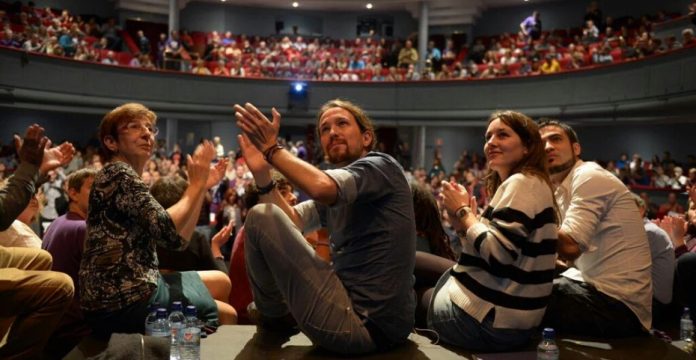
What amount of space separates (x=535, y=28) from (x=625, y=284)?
14.9 m

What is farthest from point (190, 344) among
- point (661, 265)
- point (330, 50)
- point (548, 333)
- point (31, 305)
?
point (330, 50)

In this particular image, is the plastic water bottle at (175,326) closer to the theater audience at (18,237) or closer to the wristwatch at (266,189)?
the wristwatch at (266,189)

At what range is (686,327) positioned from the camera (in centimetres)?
322

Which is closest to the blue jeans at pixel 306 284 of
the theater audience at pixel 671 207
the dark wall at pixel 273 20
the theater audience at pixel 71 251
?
the theater audience at pixel 71 251

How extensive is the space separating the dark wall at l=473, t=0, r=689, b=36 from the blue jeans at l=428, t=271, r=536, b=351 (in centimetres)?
1584

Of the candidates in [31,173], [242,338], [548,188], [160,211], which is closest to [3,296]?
[31,173]

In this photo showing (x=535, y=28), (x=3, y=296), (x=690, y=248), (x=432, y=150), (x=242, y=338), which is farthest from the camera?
(x=432, y=150)

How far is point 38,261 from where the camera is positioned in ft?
8.73

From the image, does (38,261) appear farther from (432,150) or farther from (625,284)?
(432,150)

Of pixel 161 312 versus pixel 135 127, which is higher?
pixel 135 127

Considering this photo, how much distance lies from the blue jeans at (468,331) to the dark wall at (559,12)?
52.0 ft

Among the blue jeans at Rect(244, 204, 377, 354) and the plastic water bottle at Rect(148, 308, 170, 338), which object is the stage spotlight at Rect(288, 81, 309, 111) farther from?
the blue jeans at Rect(244, 204, 377, 354)

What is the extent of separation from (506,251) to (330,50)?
16.4m

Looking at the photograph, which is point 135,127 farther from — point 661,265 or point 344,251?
point 661,265
